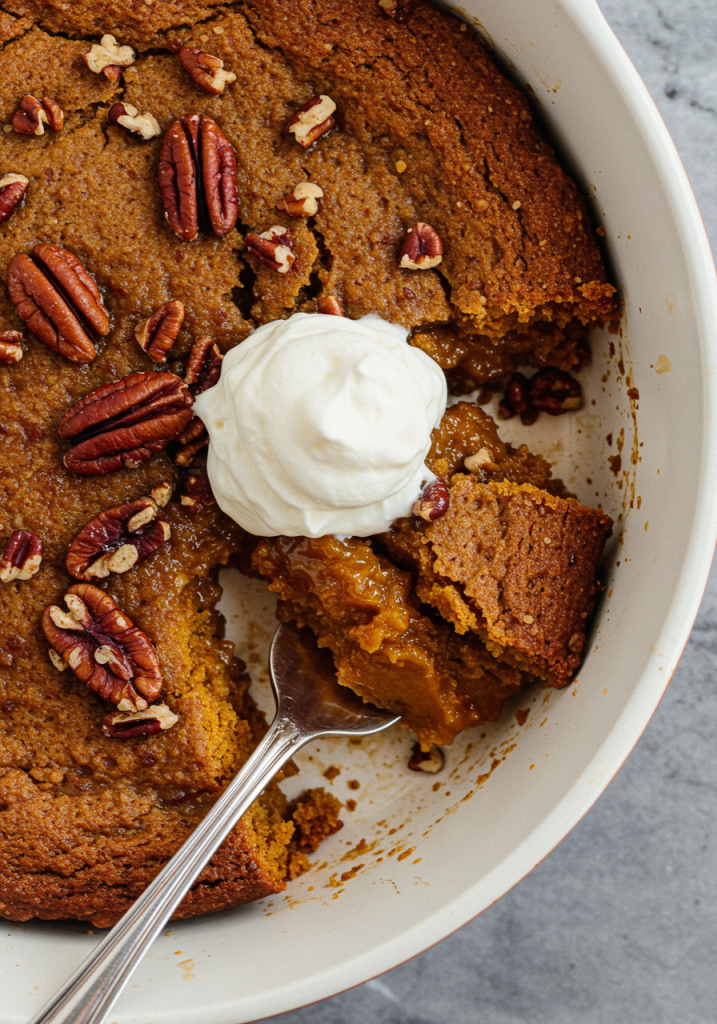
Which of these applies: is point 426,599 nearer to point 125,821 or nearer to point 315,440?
point 315,440

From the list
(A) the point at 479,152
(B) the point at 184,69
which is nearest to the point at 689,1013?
(A) the point at 479,152

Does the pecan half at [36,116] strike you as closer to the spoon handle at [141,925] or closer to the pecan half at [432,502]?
the pecan half at [432,502]

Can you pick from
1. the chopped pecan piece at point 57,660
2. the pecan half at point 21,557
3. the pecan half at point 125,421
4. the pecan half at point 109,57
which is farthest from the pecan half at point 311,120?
the chopped pecan piece at point 57,660

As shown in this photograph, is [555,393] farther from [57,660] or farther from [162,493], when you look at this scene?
[57,660]

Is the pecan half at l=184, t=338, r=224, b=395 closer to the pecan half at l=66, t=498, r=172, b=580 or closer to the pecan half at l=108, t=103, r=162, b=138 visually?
the pecan half at l=66, t=498, r=172, b=580

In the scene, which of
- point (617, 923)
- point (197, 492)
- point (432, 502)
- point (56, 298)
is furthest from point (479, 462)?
point (617, 923)

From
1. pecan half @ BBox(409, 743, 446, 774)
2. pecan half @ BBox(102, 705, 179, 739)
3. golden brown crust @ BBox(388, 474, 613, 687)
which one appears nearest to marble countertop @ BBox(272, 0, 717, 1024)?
pecan half @ BBox(409, 743, 446, 774)

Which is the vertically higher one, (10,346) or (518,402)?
(518,402)
